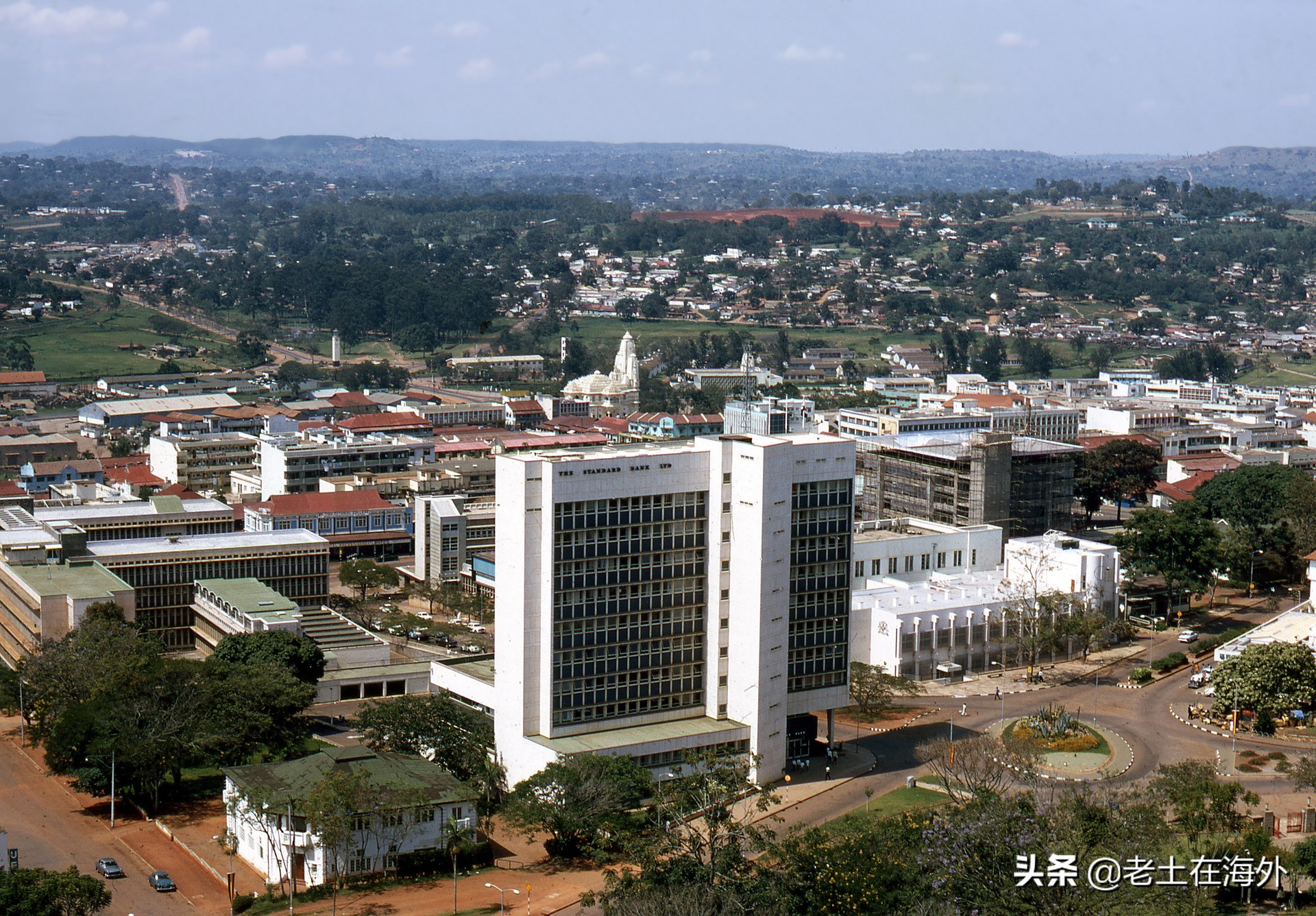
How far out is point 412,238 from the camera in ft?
508

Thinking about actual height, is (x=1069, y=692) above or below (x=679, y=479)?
below

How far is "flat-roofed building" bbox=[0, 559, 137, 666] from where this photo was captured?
115 ft

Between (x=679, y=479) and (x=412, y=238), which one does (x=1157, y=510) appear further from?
(x=412, y=238)

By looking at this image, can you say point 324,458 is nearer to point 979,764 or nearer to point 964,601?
point 964,601

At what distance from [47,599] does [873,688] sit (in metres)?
17.0

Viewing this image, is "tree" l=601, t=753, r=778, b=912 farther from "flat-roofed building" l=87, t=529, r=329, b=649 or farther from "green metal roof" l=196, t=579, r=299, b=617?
"flat-roofed building" l=87, t=529, r=329, b=649

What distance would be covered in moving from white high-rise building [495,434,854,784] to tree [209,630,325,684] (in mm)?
5795

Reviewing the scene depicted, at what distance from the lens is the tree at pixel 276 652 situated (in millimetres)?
32375

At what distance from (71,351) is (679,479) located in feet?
226

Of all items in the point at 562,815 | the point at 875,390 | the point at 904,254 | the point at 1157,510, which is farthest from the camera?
the point at 904,254

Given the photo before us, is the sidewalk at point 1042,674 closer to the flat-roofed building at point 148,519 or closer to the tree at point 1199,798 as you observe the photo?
the tree at point 1199,798

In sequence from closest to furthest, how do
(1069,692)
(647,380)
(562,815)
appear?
(562,815)
(1069,692)
(647,380)

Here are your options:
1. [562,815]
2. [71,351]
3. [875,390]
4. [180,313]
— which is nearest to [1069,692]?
[562,815]

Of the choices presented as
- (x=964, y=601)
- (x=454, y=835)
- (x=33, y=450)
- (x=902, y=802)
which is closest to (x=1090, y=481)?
(x=964, y=601)
